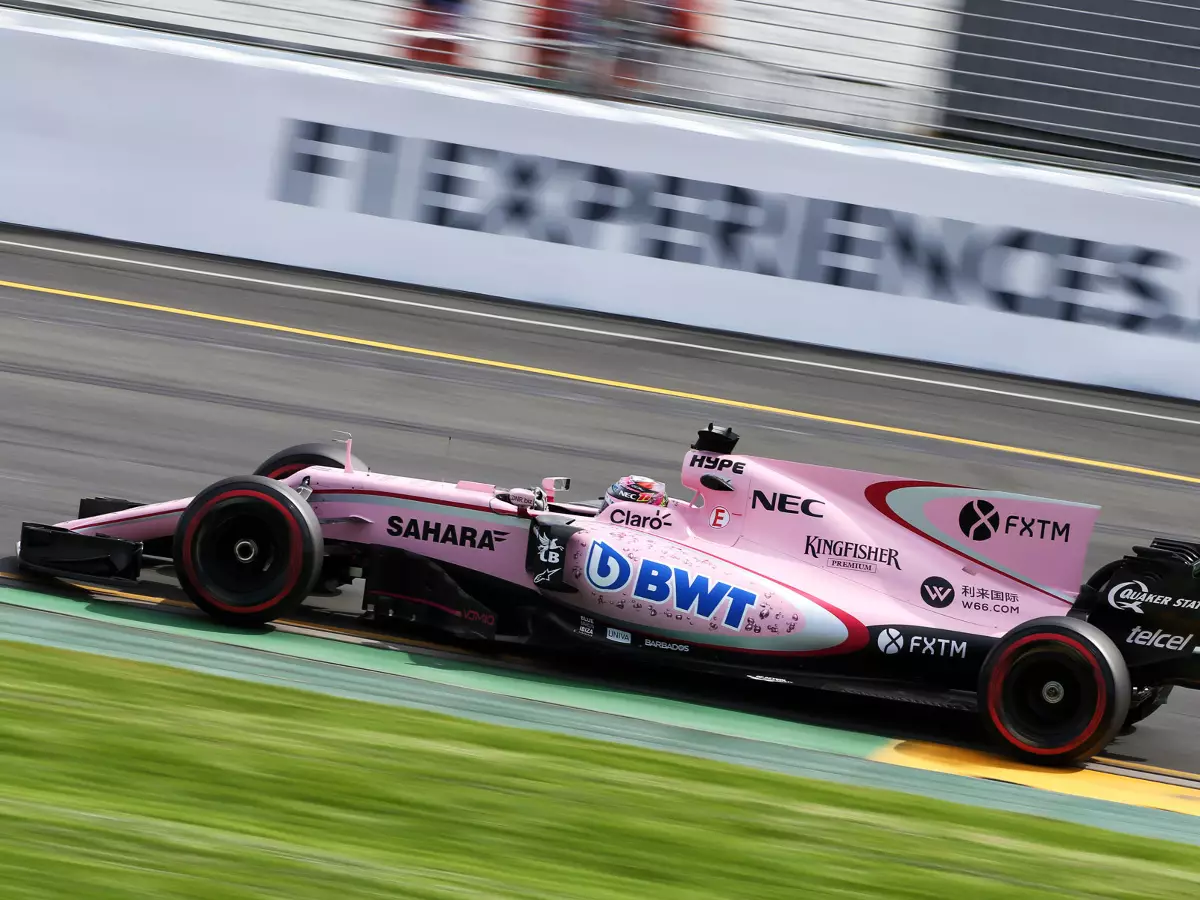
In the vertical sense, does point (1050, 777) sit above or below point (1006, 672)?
below

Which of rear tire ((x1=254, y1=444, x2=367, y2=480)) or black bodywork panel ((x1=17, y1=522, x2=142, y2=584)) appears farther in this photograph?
rear tire ((x1=254, y1=444, x2=367, y2=480))

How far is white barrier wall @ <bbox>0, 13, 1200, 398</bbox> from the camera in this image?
1270 cm

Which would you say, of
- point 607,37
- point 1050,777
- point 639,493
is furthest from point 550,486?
point 607,37

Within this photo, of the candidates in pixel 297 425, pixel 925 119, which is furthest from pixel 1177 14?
pixel 297 425

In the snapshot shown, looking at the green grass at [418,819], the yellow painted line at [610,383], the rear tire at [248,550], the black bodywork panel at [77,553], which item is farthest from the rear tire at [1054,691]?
the yellow painted line at [610,383]

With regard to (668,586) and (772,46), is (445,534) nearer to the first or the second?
(668,586)

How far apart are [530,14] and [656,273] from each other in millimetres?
2613

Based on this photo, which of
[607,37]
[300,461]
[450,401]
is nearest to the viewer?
[300,461]

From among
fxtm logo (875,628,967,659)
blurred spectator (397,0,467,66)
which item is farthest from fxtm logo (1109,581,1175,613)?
blurred spectator (397,0,467,66)

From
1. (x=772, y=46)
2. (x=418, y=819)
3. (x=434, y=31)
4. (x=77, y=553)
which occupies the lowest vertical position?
(x=418, y=819)

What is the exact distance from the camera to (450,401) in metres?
11.2

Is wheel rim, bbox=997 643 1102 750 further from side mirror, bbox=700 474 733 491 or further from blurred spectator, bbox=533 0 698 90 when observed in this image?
blurred spectator, bbox=533 0 698 90

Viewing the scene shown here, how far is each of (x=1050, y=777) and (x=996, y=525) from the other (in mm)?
1100

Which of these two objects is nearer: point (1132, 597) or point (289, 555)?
point (1132, 597)
